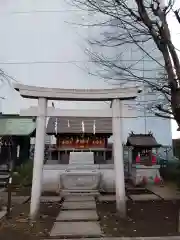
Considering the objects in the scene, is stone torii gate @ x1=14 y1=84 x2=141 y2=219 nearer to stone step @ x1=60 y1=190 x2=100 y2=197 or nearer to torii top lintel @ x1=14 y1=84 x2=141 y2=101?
torii top lintel @ x1=14 y1=84 x2=141 y2=101

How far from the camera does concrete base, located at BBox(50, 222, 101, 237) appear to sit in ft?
21.3

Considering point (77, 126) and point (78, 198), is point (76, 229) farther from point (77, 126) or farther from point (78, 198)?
point (77, 126)

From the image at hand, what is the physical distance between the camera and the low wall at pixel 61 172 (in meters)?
14.4

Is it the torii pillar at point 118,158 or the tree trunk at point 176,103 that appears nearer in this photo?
the tree trunk at point 176,103

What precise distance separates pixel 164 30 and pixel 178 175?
9924 mm

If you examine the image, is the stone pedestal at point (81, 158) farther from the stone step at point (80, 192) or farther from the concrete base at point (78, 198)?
the concrete base at point (78, 198)

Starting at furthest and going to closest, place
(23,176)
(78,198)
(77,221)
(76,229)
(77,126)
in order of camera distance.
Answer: (77,126) → (23,176) → (78,198) → (77,221) → (76,229)

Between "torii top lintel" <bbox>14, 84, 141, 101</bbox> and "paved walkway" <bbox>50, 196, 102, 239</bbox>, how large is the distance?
3.23 metres

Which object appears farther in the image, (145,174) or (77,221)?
(145,174)

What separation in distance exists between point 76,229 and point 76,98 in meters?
3.65

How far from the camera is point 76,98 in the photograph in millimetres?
8906

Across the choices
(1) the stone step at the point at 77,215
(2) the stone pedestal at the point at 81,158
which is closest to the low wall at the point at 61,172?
(2) the stone pedestal at the point at 81,158

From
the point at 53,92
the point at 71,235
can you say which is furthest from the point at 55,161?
the point at 71,235

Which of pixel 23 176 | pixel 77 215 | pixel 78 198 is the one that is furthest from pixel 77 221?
pixel 23 176
